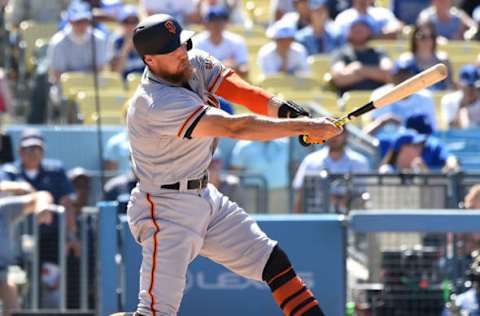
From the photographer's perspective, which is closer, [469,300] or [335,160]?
[469,300]

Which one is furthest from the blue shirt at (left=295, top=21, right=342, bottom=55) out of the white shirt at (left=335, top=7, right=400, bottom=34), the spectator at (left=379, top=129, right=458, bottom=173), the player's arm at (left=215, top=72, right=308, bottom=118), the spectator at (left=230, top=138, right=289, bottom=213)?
the player's arm at (left=215, top=72, right=308, bottom=118)

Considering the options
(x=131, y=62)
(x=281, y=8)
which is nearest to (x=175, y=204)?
(x=131, y=62)

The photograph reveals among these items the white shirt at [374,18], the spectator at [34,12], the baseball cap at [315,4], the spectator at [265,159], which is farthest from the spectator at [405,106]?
the spectator at [34,12]

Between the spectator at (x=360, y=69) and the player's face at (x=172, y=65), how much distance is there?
21.0 feet

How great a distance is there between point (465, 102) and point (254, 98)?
5.78m

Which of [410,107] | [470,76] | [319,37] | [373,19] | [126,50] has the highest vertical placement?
[373,19]

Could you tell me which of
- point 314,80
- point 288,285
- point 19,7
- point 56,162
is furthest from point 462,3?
point 288,285

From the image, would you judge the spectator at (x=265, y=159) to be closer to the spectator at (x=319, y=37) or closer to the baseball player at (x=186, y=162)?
the spectator at (x=319, y=37)

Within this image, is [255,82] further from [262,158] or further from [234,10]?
[234,10]

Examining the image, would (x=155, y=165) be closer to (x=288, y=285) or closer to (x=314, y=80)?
(x=288, y=285)

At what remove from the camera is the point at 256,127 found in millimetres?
6293

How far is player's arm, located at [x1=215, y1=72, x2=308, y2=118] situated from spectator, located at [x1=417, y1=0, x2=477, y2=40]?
7711mm

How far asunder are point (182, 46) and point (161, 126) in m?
0.39

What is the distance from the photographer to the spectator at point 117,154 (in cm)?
1095
